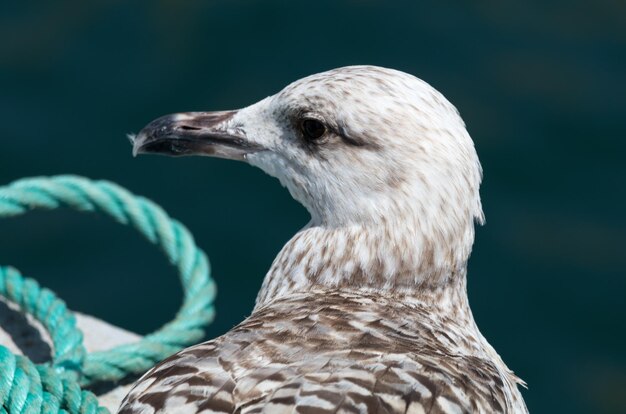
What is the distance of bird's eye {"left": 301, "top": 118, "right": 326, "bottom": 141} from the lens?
311cm

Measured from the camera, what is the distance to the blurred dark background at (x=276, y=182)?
556 cm

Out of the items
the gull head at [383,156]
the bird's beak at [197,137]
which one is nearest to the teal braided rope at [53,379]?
the bird's beak at [197,137]

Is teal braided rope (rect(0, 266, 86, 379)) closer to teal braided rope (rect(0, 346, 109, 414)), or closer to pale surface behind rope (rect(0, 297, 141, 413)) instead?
pale surface behind rope (rect(0, 297, 141, 413))

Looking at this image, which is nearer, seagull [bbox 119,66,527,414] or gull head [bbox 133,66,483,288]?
seagull [bbox 119,66,527,414]

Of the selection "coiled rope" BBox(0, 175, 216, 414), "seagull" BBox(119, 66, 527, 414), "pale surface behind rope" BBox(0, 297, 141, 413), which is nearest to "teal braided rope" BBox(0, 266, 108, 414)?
"coiled rope" BBox(0, 175, 216, 414)

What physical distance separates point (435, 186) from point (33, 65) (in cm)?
374

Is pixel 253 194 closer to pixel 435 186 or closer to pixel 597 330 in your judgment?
pixel 597 330

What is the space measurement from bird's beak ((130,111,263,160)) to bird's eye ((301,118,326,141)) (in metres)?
→ 0.18

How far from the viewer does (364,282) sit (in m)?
3.12

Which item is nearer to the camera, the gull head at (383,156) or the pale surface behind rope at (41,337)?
the gull head at (383,156)

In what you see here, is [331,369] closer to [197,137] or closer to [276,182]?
[197,137]

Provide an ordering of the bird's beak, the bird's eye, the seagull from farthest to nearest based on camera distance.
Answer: the bird's beak, the bird's eye, the seagull

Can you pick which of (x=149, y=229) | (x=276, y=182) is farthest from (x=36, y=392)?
(x=276, y=182)

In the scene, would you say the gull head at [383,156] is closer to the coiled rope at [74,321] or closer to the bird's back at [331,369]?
the bird's back at [331,369]
